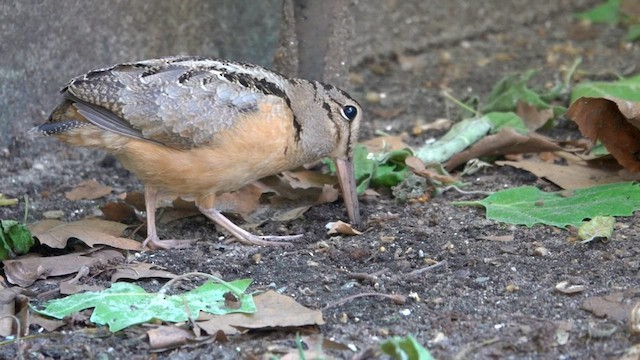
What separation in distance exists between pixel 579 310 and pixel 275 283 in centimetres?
129

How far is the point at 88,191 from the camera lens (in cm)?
605

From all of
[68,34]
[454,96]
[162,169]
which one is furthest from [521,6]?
[162,169]

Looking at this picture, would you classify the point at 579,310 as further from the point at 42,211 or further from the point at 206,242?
the point at 42,211

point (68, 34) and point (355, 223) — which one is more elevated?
point (68, 34)

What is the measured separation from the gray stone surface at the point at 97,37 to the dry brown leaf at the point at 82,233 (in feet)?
3.98

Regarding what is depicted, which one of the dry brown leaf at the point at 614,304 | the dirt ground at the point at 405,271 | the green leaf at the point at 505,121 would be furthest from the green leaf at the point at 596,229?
the green leaf at the point at 505,121

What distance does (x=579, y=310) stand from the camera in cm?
425

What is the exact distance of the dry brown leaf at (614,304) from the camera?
4145mm

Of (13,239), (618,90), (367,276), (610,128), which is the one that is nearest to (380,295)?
(367,276)

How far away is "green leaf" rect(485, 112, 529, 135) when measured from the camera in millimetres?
6520

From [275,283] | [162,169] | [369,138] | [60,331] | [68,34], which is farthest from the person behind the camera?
[369,138]

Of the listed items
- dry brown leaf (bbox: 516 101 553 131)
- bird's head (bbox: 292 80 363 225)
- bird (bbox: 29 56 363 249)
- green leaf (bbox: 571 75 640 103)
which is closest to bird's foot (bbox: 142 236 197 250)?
bird (bbox: 29 56 363 249)

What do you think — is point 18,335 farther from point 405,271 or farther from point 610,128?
point 610,128

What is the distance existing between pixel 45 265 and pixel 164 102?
94 cm
